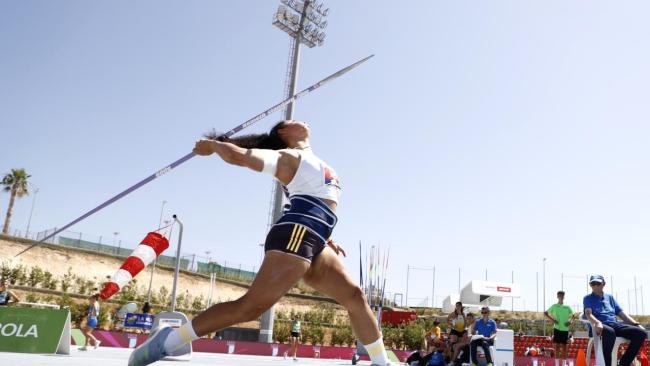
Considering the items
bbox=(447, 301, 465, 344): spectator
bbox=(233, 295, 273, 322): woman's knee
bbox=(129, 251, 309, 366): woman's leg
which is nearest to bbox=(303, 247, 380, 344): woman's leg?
bbox=(129, 251, 309, 366): woman's leg

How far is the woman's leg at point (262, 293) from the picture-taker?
10.3 ft

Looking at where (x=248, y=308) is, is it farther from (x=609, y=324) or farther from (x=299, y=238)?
(x=609, y=324)

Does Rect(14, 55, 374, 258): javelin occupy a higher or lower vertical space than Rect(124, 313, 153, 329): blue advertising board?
higher

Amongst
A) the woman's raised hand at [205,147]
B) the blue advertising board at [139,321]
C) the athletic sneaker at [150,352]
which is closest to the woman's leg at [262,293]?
the athletic sneaker at [150,352]

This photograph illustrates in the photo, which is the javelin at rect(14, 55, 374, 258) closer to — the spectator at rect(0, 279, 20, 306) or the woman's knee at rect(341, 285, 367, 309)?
the woman's knee at rect(341, 285, 367, 309)

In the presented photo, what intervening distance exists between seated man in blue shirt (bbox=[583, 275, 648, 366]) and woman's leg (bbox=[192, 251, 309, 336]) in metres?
5.19

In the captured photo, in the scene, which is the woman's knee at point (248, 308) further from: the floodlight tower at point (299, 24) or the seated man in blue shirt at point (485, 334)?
the floodlight tower at point (299, 24)

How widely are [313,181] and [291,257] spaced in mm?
530

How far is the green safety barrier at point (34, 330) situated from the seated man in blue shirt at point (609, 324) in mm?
7601

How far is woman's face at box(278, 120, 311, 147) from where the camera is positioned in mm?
3934

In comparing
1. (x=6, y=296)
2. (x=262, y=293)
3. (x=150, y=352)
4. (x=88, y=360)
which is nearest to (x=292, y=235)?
(x=262, y=293)

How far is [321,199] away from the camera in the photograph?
3428mm

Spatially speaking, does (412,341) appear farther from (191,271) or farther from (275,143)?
(191,271)

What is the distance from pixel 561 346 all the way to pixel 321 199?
11.5m
